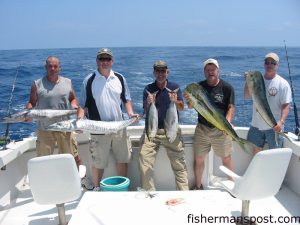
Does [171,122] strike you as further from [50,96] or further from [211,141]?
[50,96]

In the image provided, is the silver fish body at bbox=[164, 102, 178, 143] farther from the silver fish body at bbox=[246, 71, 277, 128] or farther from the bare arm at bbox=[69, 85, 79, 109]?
the bare arm at bbox=[69, 85, 79, 109]

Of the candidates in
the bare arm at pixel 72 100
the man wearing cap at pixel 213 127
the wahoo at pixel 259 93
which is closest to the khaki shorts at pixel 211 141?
the man wearing cap at pixel 213 127

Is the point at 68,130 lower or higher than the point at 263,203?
higher

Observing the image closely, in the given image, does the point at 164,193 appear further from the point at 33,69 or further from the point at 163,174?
the point at 33,69

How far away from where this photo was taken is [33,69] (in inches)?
649

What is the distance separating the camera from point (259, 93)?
326 cm

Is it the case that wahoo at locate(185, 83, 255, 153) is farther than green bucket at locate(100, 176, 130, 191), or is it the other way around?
green bucket at locate(100, 176, 130, 191)

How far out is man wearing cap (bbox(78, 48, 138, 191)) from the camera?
358cm

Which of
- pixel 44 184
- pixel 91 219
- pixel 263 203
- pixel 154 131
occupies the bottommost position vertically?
pixel 263 203

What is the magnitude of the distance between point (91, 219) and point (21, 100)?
803 centimetres

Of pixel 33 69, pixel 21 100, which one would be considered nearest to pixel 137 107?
pixel 21 100

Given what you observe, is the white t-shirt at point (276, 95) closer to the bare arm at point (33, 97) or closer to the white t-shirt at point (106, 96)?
the white t-shirt at point (106, 96)

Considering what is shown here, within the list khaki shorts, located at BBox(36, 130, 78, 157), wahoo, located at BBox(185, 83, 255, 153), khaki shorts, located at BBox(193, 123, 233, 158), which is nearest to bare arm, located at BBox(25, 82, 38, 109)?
khaki shorts, located at BBox(36, 130, 78, 157)

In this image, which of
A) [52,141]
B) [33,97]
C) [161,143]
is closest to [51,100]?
[33,97]
